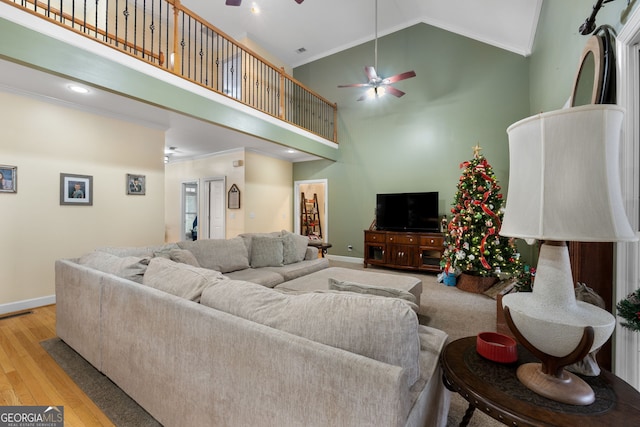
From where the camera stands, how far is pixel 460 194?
4.29 m

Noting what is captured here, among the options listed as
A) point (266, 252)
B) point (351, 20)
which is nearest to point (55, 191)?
point (266, 252)

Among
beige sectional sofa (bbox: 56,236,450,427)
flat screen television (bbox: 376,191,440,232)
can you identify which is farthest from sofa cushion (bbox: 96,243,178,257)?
flat screen television (bbox: 376,191,440,232)

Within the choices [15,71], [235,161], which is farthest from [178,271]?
[235,161]

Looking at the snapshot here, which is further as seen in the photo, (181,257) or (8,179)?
(8,179)

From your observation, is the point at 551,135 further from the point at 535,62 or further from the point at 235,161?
the point at 235,161

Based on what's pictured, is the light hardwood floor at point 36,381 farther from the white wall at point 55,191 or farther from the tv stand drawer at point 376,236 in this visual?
the tv stand drawer at point 376,236

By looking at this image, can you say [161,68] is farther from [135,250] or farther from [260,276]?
[260,276]

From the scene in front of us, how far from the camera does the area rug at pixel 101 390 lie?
1.55 metres

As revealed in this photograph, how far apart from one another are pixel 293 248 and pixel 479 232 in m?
2.76

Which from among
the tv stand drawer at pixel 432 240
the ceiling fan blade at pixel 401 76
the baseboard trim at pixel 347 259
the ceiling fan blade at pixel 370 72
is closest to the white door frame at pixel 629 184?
the ceiling fan blade at pixel 401 76

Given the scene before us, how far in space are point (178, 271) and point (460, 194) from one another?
13.5ft

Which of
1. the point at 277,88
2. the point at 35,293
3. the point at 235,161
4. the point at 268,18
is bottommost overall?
the point at 35,293

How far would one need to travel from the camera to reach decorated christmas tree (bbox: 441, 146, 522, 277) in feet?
12.9

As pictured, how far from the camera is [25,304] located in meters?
3.24
